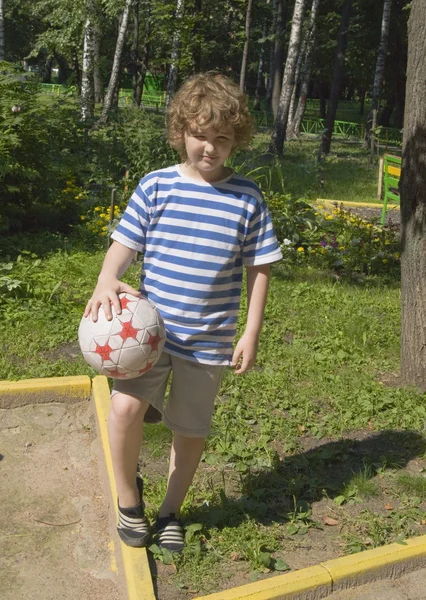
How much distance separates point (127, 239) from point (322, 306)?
12.7ft

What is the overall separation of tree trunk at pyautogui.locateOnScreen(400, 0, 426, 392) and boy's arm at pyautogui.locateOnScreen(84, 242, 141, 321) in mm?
2468

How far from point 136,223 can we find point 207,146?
41 cm

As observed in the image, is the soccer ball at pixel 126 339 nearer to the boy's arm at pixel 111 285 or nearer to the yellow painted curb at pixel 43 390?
the boy's arm at pixel 111 285

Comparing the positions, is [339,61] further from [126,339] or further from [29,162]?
[126,339]

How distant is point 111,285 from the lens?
9.14 feet

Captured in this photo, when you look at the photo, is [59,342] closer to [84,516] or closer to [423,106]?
[84,516]

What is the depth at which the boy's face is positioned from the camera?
9.14ft

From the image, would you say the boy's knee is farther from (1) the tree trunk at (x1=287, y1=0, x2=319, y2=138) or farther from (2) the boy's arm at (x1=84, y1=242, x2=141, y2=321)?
(1) the tree trunk at (x1=287, y1=0, x2=319, y2=138)

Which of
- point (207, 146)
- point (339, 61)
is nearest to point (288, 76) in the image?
point (339, 61)

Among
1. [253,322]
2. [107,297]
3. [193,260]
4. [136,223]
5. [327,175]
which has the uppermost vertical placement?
[136,223]

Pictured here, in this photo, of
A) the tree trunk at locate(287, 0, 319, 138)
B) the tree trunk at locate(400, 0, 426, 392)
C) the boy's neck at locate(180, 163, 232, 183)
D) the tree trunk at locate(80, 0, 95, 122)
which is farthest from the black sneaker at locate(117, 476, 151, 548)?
the tree trunk at locate(287, 0, 319, 138)

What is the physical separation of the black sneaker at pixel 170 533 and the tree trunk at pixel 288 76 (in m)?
17.6

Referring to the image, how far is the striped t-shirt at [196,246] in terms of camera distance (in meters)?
2.83

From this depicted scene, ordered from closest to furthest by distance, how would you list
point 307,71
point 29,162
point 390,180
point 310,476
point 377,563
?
point 377,563, point 310,476, point 29,162, point 390,180, point 307,71
